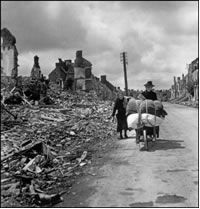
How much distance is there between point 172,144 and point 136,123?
1.79 metres

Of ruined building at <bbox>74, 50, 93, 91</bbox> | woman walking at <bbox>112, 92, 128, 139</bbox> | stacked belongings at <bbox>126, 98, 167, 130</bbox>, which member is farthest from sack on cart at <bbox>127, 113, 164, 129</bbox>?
ruined building at <bbox>74, 50, 93, 91</bbox>

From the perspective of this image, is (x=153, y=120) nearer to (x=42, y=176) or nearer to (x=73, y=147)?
(x=73, y=147)

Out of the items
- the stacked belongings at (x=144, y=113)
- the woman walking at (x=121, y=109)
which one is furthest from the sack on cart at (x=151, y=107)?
the woman walking at (x=121, y=109)

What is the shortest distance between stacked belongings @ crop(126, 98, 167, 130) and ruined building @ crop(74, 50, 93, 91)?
1380 inches

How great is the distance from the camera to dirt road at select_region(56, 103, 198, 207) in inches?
257

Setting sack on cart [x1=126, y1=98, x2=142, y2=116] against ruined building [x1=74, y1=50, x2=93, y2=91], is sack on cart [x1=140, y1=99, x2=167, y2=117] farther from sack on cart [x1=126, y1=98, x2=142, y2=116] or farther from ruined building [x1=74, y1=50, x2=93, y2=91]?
ruined building [x1=74, y1=50, x2=93, y2=91]

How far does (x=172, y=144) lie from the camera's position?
11844 mm

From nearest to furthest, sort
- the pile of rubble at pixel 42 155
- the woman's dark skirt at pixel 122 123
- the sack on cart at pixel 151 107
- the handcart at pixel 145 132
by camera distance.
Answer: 1. the pile of rubble at pixel 42 155
2. the handcart at pixel 145 132
3. the sack on cart at pixel 151 107
4. the woman's dark skirt at pixel 122 123

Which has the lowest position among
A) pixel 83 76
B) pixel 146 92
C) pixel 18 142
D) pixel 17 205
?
pixel 17 205

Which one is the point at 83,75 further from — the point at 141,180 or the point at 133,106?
the point at 141,180

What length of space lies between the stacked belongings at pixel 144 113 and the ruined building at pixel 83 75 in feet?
115

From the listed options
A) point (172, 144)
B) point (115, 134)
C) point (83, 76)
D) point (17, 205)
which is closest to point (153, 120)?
point (172, 144)

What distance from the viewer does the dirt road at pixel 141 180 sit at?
21.4ft

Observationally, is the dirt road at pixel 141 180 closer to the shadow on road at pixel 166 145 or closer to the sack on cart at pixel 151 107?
the shadow on road at pixel 166 145
